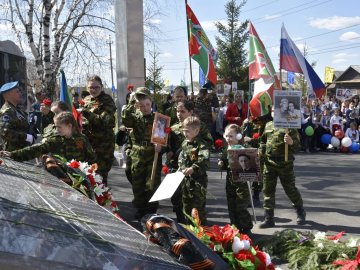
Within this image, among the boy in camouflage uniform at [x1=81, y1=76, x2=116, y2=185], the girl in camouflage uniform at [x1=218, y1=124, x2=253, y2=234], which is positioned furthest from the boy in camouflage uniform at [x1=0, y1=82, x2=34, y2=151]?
the girl in camouflage uniform at [x1=218, y1=124, x2=253, y2=234]

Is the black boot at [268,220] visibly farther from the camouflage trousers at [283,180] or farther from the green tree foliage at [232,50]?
the green tree foliage at [232,50]

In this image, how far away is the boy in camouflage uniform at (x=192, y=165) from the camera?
5086 mm

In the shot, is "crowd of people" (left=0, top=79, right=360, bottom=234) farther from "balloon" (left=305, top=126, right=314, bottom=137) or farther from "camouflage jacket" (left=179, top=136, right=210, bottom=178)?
"balloon" (left=305, top=126, right=314, bottom=137)

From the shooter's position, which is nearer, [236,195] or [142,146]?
[236,195]

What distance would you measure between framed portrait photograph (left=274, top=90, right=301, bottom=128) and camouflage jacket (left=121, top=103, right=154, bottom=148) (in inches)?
64.5

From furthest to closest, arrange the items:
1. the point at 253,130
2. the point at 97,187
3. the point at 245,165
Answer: the point at 253,130
the point at 245,165
the point at 97,187

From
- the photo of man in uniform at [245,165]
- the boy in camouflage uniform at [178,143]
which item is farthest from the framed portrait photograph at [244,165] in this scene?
the boy in camouflage uniform at [178,143]

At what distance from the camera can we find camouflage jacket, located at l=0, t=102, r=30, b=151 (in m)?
5.62

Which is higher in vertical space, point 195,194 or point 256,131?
point 256,131

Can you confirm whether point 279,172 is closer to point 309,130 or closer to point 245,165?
point 245,165

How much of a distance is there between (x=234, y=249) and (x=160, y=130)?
11.5ft

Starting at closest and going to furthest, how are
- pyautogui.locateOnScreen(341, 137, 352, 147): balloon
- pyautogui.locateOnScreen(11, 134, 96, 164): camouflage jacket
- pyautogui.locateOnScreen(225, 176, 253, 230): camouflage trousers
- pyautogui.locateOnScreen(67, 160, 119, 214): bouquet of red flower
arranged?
pyautogui.locateOnScreen(67, 160, 119, 214): bouquet of red flower < pyautogui.locateOnScreen(11, 134, 96, 164): camouflage jacket < pyautogui.locateOnScreen(225, 176, 253, 230): camouflage trousers < pyautogui.locateOnScreen(341, 137, 352, 147): balloon

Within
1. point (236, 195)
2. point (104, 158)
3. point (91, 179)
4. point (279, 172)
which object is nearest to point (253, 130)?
point (279, 172)

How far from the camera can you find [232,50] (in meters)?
48.5
